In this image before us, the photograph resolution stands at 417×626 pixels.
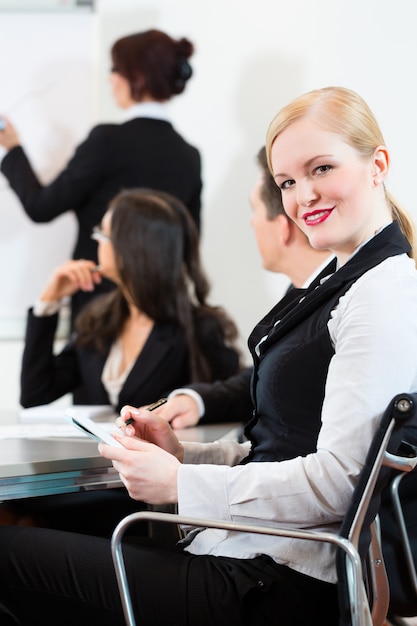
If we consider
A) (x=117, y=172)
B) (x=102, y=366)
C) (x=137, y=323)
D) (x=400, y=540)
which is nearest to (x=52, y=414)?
(x=102, y=366)

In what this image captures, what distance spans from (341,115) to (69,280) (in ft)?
4.99

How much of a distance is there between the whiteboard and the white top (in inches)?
106

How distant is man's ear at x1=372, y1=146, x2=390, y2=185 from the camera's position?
1.34 m

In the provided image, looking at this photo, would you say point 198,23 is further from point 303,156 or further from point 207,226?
point 303,156

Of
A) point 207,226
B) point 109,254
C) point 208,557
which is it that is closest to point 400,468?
point 208,557

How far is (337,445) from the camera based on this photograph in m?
1.17

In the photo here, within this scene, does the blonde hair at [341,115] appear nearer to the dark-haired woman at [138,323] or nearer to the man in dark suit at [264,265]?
the man in dark suit at [264,265]

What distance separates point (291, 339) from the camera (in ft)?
4.36

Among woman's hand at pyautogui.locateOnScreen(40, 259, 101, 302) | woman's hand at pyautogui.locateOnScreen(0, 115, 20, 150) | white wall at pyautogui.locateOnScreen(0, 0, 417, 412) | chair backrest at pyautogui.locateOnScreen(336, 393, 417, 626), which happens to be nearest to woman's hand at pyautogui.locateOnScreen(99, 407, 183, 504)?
chair backrest at pyautogui.locateOnScreen(336, 393, 417, 626)

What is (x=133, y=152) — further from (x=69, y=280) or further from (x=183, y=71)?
(x=69, y=280)

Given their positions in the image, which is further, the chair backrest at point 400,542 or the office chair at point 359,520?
the chair backrest at point 400,542

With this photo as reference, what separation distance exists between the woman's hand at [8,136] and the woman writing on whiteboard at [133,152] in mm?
315

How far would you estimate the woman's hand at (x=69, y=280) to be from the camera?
8.65 feet

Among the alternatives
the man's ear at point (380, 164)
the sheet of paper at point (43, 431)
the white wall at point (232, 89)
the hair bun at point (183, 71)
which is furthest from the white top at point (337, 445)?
the hair bun at point (183, 71)
